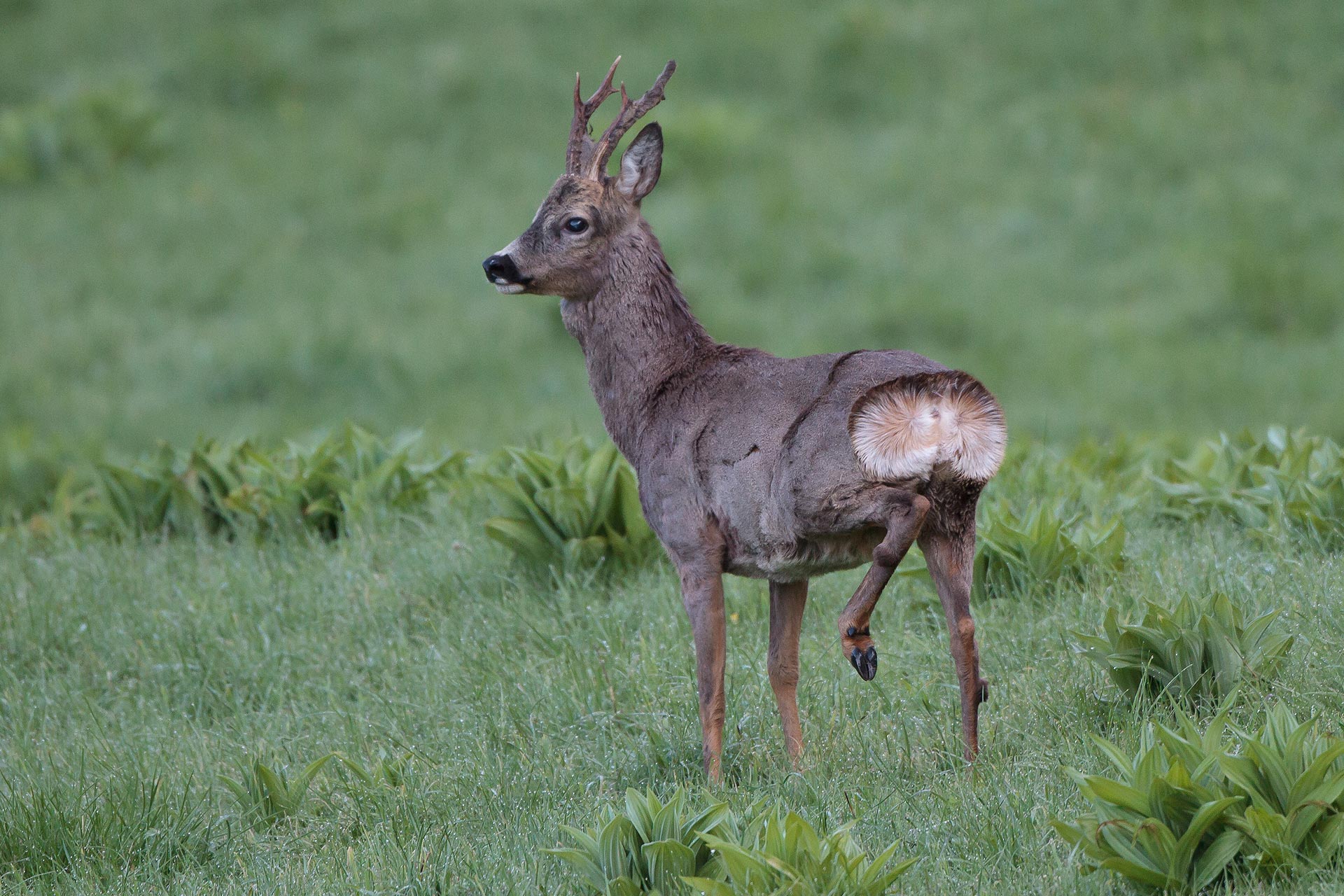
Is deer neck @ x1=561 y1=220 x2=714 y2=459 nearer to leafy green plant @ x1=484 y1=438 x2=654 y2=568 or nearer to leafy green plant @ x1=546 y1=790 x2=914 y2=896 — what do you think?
leafy green plant @ x1=546 y1=790 x2=914 y2=896

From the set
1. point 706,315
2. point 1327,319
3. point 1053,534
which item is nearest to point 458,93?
point 706,315

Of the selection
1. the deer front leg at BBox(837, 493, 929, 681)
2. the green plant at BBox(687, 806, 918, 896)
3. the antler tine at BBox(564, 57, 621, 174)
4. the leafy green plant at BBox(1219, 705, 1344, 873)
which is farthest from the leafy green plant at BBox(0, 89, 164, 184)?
the leafy green plant at BBox(1219, 705, 1344, 873)

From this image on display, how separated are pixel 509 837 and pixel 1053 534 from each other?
2664mm

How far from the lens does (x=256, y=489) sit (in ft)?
26.3

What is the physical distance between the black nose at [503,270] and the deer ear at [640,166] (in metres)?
0.46

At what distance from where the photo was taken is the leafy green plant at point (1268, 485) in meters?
6.28

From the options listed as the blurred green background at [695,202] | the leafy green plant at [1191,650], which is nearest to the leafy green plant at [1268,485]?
the leafy green plant at [1191,650]

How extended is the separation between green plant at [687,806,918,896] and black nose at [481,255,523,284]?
207 centimetres

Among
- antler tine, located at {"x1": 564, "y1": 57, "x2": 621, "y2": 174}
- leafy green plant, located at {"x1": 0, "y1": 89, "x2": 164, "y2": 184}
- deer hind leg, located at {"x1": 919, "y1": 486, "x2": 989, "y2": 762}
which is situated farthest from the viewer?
leafy green plant, located at {"x1": 0, "y1": 89, "x2": 164, "y2": 184}

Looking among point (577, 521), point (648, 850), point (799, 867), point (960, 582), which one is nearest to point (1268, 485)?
point (960, 582)

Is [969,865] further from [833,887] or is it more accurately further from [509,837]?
[509,837]

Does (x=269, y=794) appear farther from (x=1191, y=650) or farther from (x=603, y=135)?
(x=1191, y=650)

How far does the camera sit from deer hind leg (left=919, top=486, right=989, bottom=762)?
14.6 feet

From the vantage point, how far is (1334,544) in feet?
20.2
